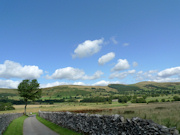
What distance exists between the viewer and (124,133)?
8.55 m

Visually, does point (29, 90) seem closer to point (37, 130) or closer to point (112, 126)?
point (37, 130)

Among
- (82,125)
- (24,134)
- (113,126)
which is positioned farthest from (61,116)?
(113,126)

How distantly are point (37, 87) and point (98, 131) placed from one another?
55.5 meters

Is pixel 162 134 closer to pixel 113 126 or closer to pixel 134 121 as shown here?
pixel 134 121

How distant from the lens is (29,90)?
59.7 metres

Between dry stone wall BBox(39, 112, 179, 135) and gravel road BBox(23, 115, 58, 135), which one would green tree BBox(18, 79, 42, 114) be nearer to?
gravel road BBox(23, 115, 58, 135)

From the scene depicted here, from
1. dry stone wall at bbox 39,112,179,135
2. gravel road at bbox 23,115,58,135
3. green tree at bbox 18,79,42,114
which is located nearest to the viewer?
dry stone wall at bbox 39,112,179,135

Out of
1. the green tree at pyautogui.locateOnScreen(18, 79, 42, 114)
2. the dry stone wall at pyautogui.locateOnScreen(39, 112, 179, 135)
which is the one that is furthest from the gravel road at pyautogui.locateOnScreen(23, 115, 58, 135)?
the green tree at pyautogui.locateOnScreen(18, 79, 42, 114)

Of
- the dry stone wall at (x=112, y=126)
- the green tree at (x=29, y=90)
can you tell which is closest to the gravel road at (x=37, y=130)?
the dry stone wall at (x=112, y=126)

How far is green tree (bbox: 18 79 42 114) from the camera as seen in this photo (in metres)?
58.2

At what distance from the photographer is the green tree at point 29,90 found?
58250mm

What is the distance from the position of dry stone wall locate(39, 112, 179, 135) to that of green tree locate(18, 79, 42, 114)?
151ft

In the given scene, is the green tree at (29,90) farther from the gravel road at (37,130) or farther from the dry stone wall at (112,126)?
the dry stone wall at (112,126)

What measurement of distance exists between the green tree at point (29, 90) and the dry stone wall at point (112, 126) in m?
46.1
